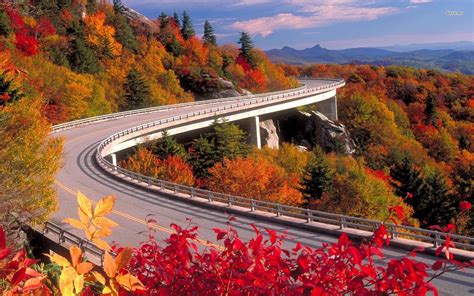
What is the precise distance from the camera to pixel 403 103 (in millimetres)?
105188

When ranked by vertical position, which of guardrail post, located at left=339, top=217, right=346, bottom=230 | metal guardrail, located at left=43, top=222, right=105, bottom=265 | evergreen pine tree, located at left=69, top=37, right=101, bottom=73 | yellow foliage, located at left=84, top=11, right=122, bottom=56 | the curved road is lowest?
the curved road

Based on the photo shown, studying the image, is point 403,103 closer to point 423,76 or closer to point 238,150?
point 423,76

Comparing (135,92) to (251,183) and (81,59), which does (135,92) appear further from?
(251,183)

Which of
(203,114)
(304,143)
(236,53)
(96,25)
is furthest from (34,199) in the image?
(236,53)

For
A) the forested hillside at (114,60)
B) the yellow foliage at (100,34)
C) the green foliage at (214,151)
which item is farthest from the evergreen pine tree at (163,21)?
the green foliage at (214,151)

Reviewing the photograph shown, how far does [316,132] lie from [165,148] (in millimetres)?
35720

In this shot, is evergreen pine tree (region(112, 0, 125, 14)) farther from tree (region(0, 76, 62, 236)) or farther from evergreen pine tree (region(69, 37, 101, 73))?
tree (region(0, 76, 62, 236))

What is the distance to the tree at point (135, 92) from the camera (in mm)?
67875

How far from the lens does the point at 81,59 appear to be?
2689 inches

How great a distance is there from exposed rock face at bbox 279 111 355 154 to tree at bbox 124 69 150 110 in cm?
2451

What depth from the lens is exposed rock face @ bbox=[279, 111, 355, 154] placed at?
69.9 m

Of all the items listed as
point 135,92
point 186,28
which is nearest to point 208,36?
point 186,28

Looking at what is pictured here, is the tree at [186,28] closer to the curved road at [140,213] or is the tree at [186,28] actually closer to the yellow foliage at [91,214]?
the curved road at [140,213]

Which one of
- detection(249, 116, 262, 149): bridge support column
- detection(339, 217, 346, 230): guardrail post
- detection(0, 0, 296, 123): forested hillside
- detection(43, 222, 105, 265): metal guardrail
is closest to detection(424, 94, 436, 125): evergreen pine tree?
detection(0, 0, 296, 123): forested hillside
